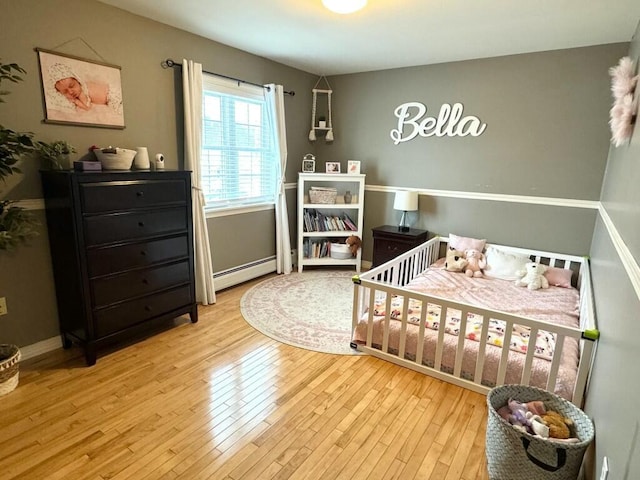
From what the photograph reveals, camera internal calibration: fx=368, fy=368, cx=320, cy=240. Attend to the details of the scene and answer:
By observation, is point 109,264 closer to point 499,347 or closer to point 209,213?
point 209,213

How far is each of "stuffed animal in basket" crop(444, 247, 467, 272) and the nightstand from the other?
15.6 inches

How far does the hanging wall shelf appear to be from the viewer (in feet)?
15.0

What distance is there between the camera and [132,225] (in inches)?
98.0

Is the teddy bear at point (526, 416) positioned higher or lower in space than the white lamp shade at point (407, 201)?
lower

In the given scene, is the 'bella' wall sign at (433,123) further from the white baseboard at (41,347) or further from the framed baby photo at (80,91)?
the white baseboard at (41,347)

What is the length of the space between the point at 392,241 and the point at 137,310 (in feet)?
8.51

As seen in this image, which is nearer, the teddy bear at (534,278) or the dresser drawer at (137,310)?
the dresser drawer at (137,310)

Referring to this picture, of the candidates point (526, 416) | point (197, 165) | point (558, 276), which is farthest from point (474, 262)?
point (197, 165)

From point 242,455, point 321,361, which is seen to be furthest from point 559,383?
point 242,455

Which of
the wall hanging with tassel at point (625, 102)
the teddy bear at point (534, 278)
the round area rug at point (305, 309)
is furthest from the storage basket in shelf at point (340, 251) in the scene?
the wall hanging with tassel at point (625, 102)

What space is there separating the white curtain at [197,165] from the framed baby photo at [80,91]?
520 millimetres

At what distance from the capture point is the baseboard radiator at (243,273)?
12.5 feet

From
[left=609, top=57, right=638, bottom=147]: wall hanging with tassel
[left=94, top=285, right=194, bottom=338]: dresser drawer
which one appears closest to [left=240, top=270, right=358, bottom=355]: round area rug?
[left=94, top=285, right=194, bottom=338]: dresser drawer

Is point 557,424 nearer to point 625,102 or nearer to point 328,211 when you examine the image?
point 625,102
